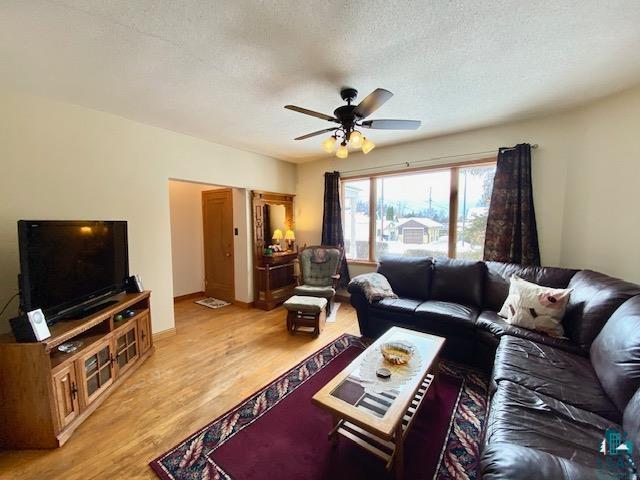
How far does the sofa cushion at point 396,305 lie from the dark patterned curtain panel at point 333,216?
156 cm

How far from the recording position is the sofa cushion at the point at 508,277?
2.50 meters

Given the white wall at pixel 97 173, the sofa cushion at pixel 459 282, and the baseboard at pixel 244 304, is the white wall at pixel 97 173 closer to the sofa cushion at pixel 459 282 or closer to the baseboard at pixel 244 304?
the baseboard at pixel 244 304

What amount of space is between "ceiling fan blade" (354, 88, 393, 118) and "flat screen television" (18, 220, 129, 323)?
2.44m

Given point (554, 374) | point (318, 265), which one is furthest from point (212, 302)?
point (554, 374)

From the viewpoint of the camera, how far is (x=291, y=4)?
4.48 feet

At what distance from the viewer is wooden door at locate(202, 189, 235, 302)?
14.9 ft

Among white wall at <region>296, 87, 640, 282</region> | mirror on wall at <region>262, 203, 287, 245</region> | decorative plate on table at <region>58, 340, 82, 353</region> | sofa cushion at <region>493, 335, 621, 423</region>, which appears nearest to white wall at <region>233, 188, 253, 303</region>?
mirror on wall at <region>262, 203, 287, 245</region>

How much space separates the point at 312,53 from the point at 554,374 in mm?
2596

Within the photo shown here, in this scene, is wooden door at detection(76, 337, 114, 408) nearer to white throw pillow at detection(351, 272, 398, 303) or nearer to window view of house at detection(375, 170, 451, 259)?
white throw pillow at detection(351, 272, 398, 303)

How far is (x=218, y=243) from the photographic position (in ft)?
15.7

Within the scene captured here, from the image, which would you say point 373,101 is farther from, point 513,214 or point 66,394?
point 66,394

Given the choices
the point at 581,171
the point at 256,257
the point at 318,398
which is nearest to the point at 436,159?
the point at 581,171

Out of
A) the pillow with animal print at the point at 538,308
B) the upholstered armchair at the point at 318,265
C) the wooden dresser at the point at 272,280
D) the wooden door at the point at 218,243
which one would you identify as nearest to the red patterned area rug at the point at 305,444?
the pillow with animal print at the point at 538,308

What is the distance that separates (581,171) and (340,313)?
3320 millimetres
